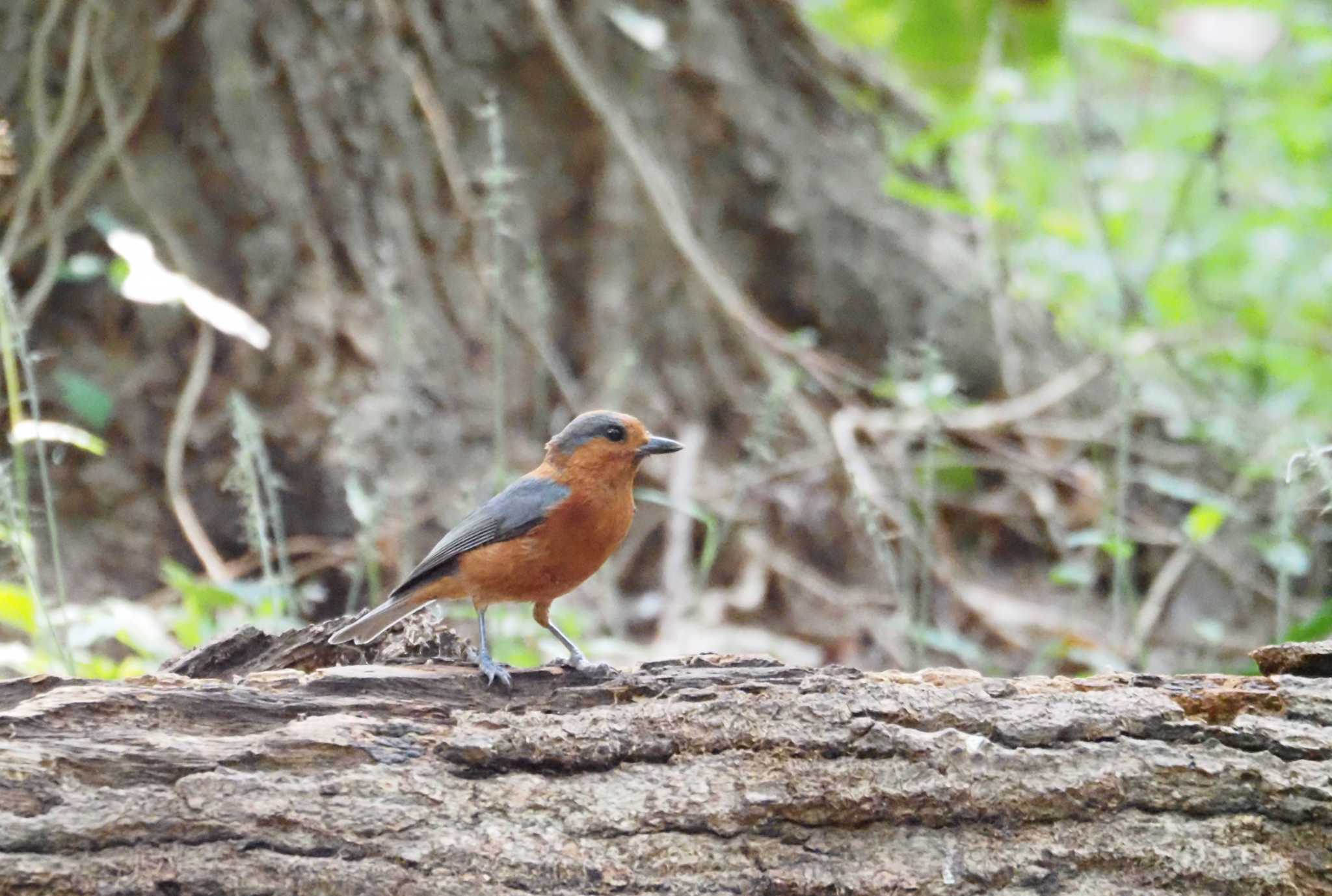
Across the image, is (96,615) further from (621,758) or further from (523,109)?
(523,109)

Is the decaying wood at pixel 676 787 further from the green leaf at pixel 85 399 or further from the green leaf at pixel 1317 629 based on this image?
the green leaf at pixel 85 399

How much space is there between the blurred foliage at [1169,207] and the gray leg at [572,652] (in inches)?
72.7

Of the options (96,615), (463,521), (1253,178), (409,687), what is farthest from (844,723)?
(1253,178)

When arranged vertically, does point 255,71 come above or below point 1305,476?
above

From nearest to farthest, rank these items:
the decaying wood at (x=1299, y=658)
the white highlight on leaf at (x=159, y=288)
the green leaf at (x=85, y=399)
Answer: the decaying wood at (x=1299, y=658) < the white highlight on leaf at (x=159, y=288) < the green leaf at (x=85, y=399)

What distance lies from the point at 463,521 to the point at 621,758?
141 centimetres

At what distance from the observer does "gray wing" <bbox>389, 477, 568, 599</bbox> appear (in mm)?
3793

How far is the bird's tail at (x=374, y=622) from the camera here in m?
3.35

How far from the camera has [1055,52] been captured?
24.8ft

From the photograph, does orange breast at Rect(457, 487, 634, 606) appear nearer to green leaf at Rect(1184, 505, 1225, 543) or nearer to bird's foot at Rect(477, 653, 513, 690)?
bird's foot at Rect(477, 653, 513, 690)

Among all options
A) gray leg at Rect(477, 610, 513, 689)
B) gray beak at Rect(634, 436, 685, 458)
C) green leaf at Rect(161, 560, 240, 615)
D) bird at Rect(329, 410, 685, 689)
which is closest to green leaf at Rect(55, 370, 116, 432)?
green leaf at Rect(161, 560, 240, 615)

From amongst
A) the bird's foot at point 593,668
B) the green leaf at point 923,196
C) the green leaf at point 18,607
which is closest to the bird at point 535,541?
the bird's foot at point 593,668

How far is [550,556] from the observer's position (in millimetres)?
3793

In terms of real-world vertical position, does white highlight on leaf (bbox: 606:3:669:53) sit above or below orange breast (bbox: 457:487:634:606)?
above
